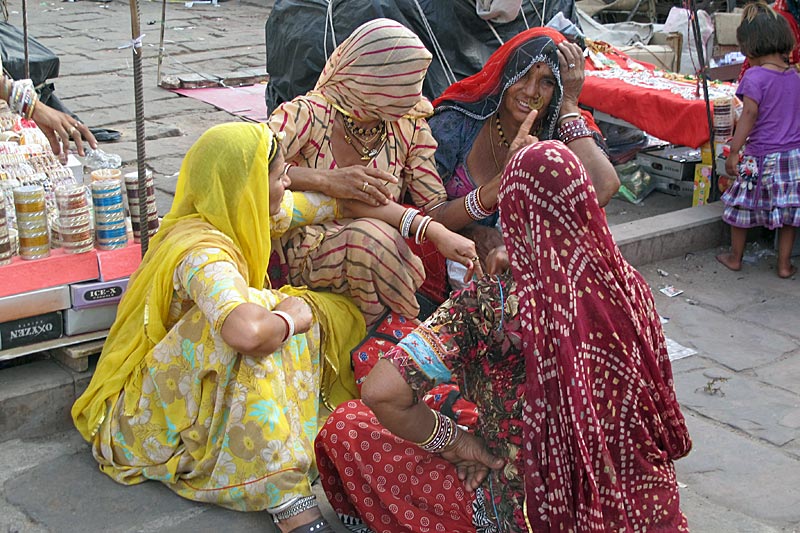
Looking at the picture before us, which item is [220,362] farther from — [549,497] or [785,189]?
[785,189]

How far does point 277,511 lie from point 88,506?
0.61 m

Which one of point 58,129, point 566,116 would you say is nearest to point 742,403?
point 566,116

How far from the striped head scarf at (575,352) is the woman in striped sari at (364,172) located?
1141 mm

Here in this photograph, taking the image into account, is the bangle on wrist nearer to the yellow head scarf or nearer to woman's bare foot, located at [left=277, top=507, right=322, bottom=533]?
the yellow head scarf

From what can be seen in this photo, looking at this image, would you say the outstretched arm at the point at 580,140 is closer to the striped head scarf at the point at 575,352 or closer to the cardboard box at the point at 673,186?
the striped head scarf at the point at 575,352

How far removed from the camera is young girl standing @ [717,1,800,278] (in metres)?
5.25

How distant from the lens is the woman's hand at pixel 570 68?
12.8 feet

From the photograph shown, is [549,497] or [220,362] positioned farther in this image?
[220,362]

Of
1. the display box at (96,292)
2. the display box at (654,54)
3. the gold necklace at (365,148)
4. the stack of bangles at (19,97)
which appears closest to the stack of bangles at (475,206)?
the gold necklace at (365,148)

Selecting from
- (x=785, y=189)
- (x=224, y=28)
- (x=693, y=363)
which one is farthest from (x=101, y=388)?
(x=224, y=28)

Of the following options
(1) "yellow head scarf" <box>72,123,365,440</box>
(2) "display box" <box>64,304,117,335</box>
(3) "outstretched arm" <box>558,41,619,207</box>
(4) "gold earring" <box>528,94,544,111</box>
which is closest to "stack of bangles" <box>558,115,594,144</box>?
(3) "outstretched arm" <box>558,41,619,207</box>

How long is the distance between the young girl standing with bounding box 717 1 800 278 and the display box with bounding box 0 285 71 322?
366cm

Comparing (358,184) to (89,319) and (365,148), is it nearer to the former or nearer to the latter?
(365,148)

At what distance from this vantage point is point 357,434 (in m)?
2.68
